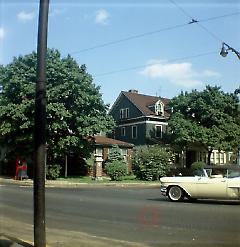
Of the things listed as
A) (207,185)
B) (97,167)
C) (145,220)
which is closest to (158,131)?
(97,167)

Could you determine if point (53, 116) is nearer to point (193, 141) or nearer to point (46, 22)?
point (193, 141)

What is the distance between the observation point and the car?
15838 mm

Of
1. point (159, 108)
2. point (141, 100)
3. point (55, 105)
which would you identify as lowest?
point (55, 105)

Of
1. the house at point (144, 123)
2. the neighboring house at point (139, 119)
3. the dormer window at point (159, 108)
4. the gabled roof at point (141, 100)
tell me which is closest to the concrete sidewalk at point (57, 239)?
the house at point (144, 123)

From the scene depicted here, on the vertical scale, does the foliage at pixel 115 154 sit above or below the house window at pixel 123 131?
below

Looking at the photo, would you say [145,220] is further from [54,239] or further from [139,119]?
[139,119]

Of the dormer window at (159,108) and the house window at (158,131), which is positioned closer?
the house window at (158,131)

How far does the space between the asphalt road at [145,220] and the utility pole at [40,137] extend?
2281mm

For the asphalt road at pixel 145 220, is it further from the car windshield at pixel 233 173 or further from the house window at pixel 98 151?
the house window at pixel 98 151

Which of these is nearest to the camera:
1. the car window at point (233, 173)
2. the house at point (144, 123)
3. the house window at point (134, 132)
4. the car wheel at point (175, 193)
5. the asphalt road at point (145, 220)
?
the asphalt road at point (145, 220)

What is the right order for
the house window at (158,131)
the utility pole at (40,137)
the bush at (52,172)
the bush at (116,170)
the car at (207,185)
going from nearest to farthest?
the utility pole at (40,137) < the car at (207,185) < the bush at (52,172) < the bush at (116,170) < the house window at (158,131)

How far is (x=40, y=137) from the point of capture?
22.5ft

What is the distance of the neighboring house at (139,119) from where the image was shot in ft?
176

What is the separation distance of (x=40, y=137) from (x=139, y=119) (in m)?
47.6
